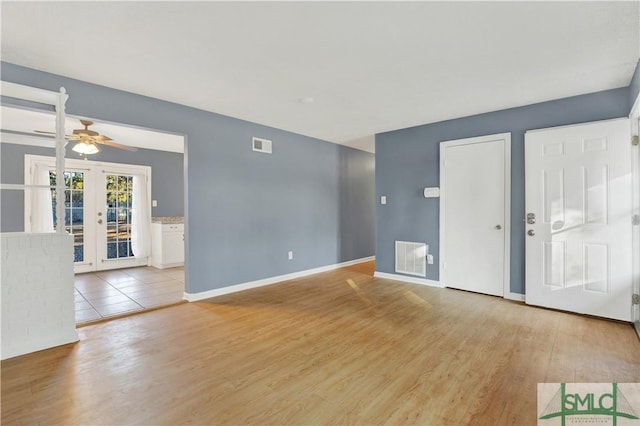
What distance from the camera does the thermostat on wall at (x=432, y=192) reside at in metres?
4.54

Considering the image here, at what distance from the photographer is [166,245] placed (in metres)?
6.14

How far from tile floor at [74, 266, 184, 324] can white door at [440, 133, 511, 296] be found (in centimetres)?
388

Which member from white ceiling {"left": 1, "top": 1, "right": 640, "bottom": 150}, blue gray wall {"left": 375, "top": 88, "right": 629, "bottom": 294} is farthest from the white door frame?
white ceiling {"left": 1, "top": 1, "right": 640, "bottom": 150}

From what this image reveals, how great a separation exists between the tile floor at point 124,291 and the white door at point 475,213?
3.88 m

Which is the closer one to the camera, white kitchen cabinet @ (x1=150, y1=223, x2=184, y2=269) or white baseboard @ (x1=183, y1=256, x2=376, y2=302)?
white baseboard @ (x1=183, y1=256, x2=376, y2=302)

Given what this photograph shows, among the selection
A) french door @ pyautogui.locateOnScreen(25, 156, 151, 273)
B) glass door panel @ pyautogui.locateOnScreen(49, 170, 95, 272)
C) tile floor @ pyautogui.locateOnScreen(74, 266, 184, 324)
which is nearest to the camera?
tile floor @ pyautogui.locateOnScreen(74, 266, 184, 324)

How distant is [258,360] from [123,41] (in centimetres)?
274

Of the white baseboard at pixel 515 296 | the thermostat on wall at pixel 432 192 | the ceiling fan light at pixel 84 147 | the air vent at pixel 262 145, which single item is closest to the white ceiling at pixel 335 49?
the air vent at pixel 262 145

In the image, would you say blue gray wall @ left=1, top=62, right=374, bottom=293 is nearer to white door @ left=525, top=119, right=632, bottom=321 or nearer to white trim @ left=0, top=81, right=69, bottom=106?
white trim @ left=0, top=81, right=69, bottom=106

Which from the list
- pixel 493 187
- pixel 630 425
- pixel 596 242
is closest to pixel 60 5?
pixel 630 425

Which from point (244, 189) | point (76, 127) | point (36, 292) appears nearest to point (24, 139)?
point (36, 292)

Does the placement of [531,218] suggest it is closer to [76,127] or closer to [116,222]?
[76,127]

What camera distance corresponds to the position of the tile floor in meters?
3.55

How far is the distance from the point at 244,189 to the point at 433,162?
9.54 feet
